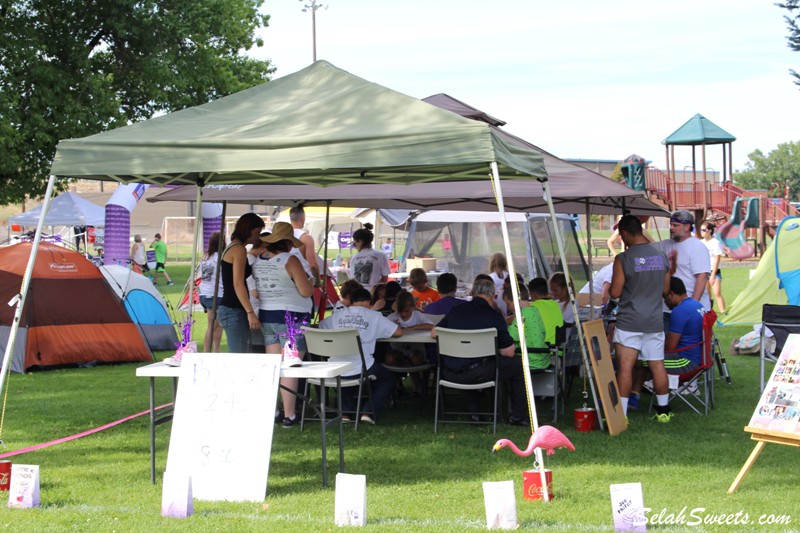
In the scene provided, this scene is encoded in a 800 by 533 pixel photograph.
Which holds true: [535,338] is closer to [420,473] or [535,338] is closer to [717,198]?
[420,473]

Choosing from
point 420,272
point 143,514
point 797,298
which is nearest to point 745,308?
point 797,298

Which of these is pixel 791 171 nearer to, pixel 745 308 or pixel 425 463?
pixel 745 308

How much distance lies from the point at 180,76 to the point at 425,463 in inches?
553

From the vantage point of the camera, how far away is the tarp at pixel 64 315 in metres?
10.6

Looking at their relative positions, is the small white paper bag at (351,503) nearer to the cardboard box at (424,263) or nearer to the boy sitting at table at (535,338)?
the boy sitting at table at (535,338)

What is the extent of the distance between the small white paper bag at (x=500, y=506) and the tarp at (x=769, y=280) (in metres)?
8.42

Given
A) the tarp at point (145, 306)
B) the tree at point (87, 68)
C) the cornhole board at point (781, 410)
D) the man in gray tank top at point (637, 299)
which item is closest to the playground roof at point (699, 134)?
the tree at point (87, 68)

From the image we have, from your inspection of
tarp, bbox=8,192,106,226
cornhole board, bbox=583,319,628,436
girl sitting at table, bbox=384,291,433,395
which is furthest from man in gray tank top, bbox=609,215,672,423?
tarp, bbox=8,192,106,226

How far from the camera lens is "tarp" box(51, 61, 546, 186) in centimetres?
546

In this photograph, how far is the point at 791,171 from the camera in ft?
296

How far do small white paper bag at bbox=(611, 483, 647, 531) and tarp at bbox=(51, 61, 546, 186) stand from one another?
1.95 m

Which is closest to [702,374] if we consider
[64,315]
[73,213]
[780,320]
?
[780,320]

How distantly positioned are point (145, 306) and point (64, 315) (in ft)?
4.39

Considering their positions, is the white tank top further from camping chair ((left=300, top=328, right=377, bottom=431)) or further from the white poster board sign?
the white poster board sign
